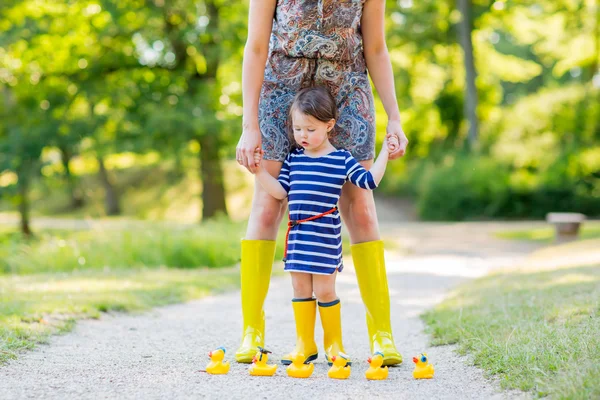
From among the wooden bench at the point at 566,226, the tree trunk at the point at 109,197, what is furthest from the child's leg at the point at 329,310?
the tree trunk at the point at 109,197

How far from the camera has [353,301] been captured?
546 centimetres

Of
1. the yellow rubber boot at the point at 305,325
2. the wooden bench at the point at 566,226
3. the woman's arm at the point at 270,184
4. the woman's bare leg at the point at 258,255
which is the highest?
the woman's arm at the point at 270,184

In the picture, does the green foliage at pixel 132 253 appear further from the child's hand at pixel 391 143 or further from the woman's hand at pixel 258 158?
the child's hand at pixel 391 143

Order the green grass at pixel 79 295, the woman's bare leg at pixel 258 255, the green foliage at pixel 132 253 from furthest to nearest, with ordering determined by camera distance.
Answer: the green foliage at pixel 132 253 → the green grass at pixel 79 295 → the woman's bare leg at pixel 258 255

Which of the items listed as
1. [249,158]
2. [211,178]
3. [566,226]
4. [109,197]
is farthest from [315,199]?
[109,197]

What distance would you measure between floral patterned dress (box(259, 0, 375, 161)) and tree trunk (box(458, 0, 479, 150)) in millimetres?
15894

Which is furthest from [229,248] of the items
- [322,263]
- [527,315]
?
[322,263]

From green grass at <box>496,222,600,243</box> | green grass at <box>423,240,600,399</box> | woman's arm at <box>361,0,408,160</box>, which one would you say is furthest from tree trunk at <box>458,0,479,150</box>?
woman's arm at <box>361,0,408,160</box>

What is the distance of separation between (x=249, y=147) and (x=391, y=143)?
61cm

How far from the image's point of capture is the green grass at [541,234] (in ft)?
39.2

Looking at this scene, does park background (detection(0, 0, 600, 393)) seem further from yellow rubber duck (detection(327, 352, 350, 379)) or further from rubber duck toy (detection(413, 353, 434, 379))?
yellow rubber duck (detection(327, 352, 350, 379))

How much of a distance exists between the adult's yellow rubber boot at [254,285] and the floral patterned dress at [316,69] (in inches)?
16.4

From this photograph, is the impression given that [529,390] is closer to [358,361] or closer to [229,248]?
[358,361]

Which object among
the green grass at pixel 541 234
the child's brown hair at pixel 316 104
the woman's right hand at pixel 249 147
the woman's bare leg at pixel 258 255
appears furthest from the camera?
the green grass at pixel 541 234
